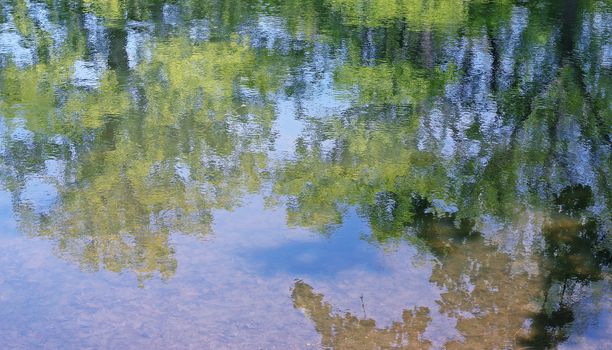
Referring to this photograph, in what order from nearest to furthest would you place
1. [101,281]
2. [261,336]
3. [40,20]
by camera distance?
[261,336] → [101,281] → [40,20]

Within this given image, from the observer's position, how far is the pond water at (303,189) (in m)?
4.25

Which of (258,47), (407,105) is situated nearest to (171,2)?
(258,47)

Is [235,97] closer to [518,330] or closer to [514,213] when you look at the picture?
[514,213]

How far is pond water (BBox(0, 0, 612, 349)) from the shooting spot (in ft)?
13.9

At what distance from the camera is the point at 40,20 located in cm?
1052

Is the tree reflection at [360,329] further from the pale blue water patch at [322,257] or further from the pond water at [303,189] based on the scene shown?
the pale blue water patch at [322,257]

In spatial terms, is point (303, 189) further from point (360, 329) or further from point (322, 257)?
point (360, 329)

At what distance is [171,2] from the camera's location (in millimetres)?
11555

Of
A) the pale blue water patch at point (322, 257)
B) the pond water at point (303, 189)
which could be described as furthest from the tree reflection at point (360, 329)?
the pale blue water patch at point (322, 257)

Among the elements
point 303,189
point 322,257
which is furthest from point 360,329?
point 303,189

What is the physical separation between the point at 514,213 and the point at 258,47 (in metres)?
4.43

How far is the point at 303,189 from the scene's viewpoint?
5742mm

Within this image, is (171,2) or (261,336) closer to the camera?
(261,336)

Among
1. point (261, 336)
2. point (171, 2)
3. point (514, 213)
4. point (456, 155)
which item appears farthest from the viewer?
point (171, 2)
